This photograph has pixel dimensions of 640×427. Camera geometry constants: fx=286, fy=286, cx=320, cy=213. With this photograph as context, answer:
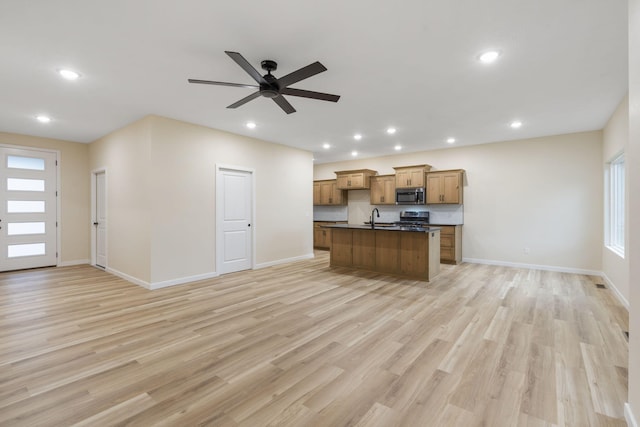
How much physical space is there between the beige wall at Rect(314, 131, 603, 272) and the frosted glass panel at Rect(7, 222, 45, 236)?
9.22 metres

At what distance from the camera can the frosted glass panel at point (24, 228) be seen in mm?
5828

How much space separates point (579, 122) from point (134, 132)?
7726mm

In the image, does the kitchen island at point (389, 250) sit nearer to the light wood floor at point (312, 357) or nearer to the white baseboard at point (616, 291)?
the light wood floor at point (312, 357)

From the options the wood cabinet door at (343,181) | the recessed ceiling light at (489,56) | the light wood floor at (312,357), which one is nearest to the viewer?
the light wood floor at (312,357)

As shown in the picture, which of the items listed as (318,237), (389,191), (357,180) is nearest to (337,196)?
(357,180)

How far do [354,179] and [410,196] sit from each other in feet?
5.63

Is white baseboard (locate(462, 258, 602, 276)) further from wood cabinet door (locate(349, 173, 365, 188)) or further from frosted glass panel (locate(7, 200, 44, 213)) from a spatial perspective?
frosted glass panel (locate(7, 200, 44, 213))

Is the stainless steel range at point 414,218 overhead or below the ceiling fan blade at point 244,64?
below

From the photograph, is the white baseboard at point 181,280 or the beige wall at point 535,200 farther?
the beige wall at point 535,200

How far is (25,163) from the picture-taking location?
5.98 m

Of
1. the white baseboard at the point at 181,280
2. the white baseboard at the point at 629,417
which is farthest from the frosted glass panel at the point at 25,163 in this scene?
the white baseboard at the point at 629,417

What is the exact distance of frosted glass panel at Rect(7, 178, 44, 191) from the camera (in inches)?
229

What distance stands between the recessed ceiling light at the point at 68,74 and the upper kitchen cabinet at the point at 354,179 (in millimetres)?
6315

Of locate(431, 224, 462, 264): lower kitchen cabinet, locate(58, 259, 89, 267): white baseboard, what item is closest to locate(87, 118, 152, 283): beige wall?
locate(58, 259, 89, 267): white baseboard
